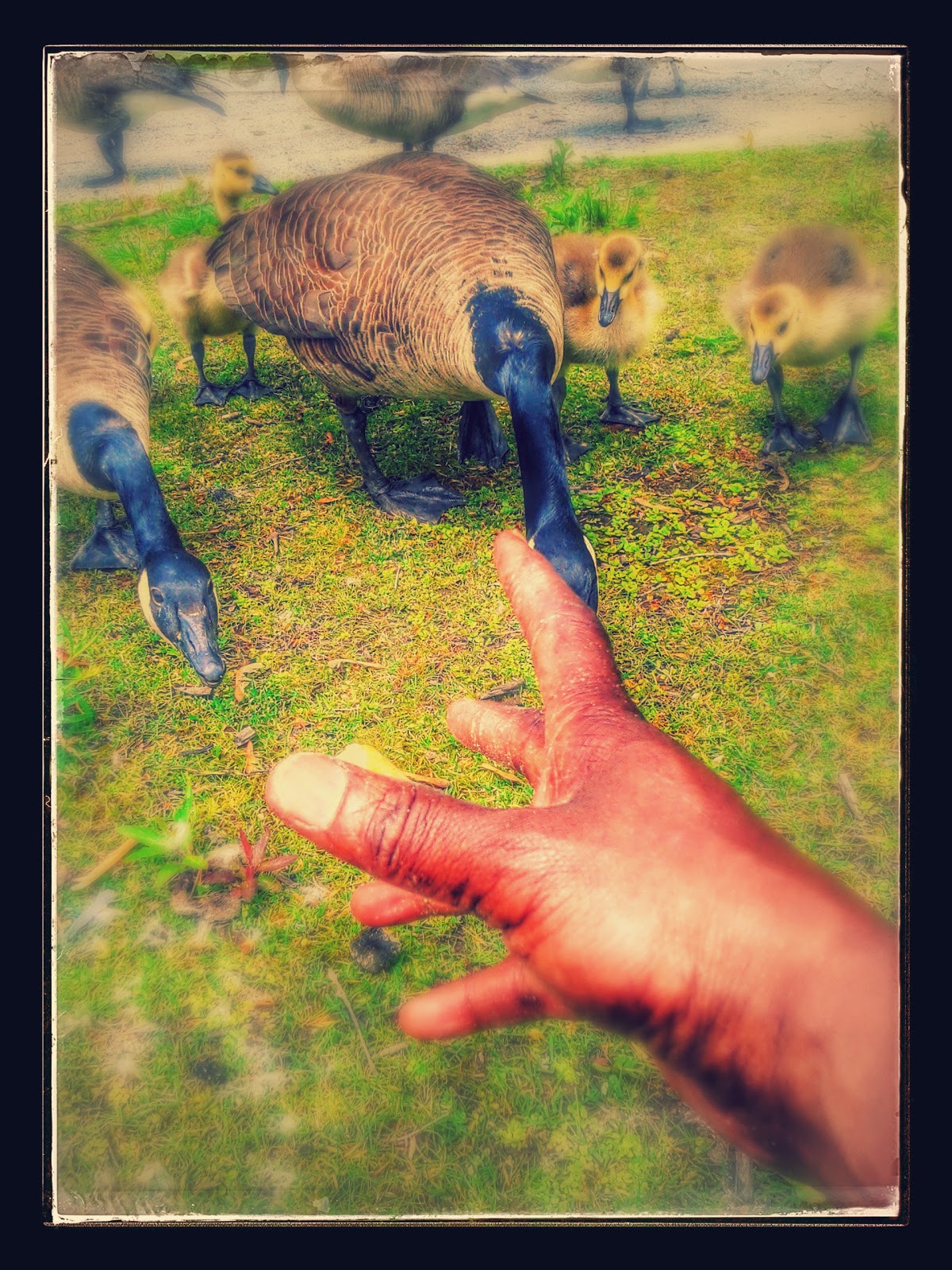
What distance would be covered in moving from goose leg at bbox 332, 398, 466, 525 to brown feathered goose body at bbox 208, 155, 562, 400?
0.09 m

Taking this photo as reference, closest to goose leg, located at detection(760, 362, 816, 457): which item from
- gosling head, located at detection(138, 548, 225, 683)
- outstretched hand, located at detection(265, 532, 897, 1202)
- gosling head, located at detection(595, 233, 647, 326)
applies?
gosling head, located at detection(595, 233, 647, 326)

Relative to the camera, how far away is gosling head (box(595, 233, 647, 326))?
304cm

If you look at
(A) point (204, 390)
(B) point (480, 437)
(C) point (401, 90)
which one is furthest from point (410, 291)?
(A) point (204, 390)

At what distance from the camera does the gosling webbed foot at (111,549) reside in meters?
2.77

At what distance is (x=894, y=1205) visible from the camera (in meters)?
2.27

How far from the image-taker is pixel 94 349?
9.21 ft

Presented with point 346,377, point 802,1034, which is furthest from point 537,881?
point 346,377

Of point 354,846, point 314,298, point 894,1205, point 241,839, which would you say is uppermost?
point 314,298

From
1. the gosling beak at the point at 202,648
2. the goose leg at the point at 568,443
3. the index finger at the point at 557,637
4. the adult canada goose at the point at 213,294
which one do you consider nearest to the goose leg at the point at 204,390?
the adult canada goose at the point at 213,294

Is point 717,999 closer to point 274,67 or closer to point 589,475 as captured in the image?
point 589,475

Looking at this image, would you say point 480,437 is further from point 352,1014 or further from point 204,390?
point 352,1014

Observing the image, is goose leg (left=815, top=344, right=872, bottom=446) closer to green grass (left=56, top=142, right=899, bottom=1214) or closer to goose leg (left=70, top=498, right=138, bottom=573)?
green grass (left=56, top=142, right=899, bottom=1214)
